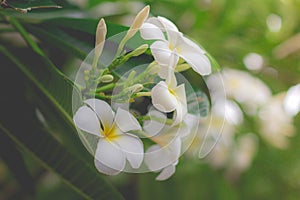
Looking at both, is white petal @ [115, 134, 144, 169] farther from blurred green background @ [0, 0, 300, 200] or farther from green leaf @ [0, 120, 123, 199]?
blurred green background @ [0, 0, 300, 200]

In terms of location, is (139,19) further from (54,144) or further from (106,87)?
(54,144)

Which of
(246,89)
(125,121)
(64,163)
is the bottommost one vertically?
(246,89)

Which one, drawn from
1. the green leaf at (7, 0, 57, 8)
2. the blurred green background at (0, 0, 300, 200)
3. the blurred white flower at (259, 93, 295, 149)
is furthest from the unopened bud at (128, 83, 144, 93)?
the blurred white flower at (259, 93, 295, 149)

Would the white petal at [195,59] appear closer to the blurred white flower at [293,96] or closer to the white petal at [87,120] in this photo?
the white petal at [87,120]

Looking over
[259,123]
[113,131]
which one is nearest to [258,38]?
[259,123]

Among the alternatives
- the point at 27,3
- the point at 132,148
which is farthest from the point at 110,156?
the point at 27,3

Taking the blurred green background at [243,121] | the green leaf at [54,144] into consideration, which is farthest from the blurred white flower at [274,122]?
the green leaf at [54,144]

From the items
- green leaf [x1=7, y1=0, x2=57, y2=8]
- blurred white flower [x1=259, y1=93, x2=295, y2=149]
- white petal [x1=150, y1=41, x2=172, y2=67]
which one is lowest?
blurred white flower [x1=259, y1=93, x2=295, y2=149]
